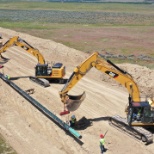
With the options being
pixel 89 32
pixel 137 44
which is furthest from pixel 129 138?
pixel 89 32

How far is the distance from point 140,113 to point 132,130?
1.36 m

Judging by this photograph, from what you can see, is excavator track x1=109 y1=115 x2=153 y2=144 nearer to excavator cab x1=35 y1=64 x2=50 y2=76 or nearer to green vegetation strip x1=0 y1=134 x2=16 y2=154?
green vegetation strip x1=0 y1=134 x2=16 y2=154

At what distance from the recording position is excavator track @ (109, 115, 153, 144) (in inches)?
846

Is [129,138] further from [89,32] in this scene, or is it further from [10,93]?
[89,32]

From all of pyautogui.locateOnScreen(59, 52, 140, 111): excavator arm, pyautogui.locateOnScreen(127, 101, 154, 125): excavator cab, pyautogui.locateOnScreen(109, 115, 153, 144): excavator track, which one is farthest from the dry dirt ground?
pyautogui.locateOnScreen(59, 52, 140, 111): excavator arm

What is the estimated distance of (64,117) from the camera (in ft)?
84.8

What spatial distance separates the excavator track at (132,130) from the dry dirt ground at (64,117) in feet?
1.25

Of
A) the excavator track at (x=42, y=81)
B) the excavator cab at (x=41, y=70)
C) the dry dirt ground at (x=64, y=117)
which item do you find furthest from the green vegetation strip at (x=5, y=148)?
the excavator cab at (x=41, y=70)

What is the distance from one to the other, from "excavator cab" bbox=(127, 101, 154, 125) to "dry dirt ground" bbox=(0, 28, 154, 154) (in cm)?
134

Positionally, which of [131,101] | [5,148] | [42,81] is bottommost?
[42,81]

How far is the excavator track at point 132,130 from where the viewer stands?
2149 centimetres

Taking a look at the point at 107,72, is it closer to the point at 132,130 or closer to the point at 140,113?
the point at 140,113

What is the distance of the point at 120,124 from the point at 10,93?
40.9 feet

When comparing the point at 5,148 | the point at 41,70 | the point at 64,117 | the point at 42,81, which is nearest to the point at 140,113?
the point at 64,117
